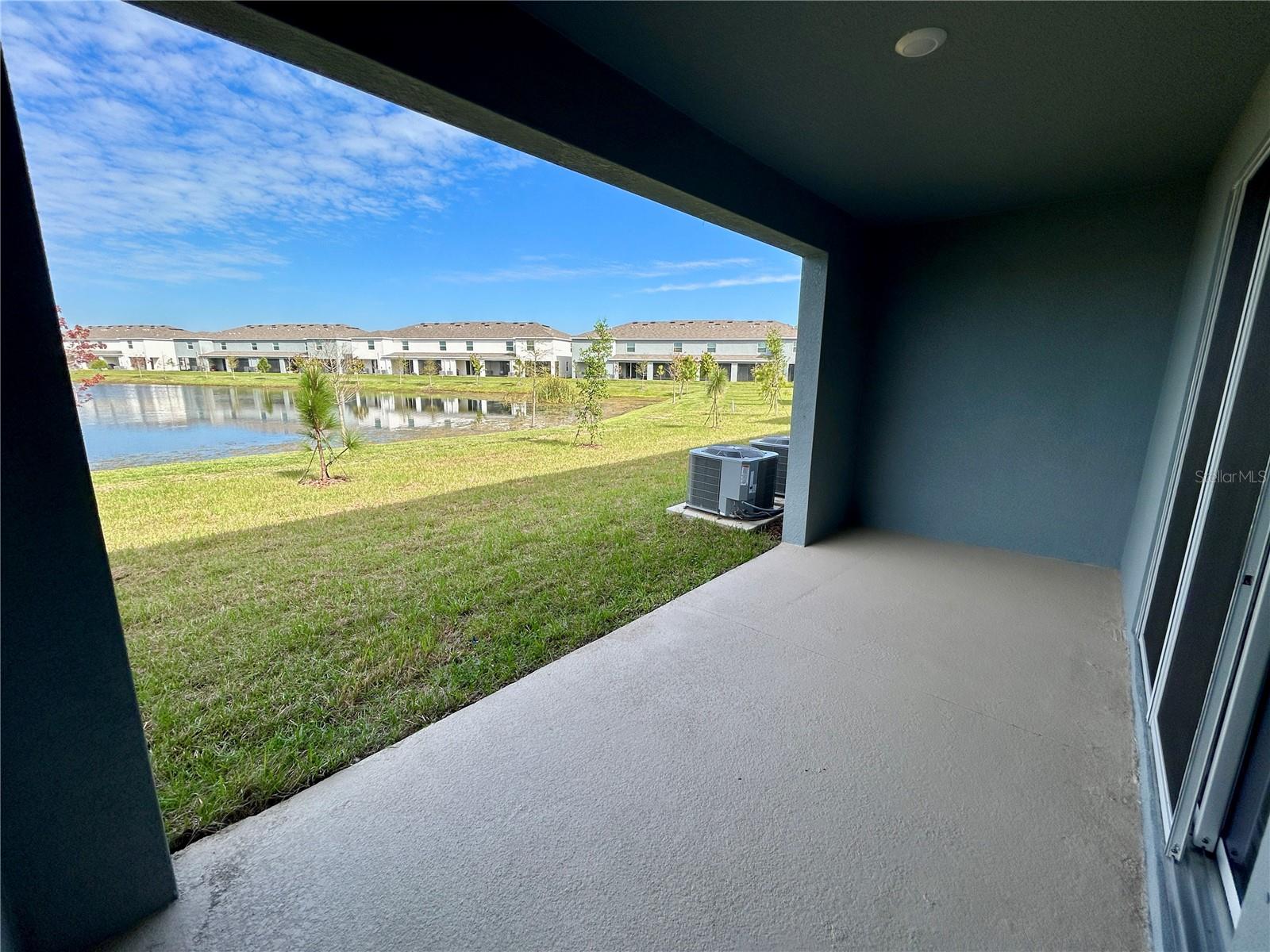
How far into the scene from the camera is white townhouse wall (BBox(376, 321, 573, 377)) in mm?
20688

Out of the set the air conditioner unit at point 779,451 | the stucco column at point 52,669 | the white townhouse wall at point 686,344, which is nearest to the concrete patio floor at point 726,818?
the stucco column at point 52,669

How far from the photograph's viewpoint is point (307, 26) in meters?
1.28

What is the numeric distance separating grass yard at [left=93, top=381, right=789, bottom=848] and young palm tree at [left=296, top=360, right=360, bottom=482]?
2.30ft

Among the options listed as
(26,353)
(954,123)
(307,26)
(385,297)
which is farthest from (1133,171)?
(385,297)

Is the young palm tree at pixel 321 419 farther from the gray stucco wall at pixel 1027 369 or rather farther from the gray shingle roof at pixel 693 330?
the gray shingle roof at pixel 693 330

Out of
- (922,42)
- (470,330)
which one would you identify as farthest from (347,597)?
(470,330)

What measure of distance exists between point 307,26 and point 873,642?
3.15 m

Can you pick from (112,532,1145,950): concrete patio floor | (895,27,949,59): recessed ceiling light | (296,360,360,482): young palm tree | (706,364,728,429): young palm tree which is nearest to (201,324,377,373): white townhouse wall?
(296,360,360,482): young palm tree

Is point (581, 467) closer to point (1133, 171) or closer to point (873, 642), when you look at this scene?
point (873, 642)

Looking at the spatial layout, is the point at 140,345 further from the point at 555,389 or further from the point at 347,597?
the point at 347,597

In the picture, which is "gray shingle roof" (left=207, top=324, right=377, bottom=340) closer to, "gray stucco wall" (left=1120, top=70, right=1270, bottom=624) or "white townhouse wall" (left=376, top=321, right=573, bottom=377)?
"white townhouse wall" (left=376, top=321, right=573, bottom=377)

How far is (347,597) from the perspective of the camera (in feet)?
10.5

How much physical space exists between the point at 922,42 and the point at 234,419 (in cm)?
1563

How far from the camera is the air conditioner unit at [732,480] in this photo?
15.4 feet
